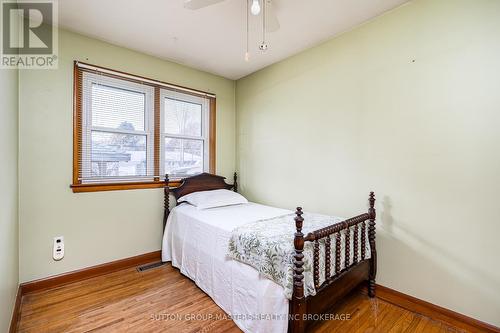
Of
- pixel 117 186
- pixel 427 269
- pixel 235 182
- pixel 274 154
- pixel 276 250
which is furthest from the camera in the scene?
pixel 235 182

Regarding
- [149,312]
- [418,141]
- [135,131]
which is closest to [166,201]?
[135,131]

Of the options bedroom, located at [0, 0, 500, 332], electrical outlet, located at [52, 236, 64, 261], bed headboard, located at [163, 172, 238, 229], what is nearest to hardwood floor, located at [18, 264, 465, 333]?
bedroom, located at [0, 0, 500, 332]

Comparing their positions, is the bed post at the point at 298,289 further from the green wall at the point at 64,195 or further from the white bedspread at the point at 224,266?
the green wall at the point at 64,195

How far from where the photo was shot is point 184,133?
3.23m

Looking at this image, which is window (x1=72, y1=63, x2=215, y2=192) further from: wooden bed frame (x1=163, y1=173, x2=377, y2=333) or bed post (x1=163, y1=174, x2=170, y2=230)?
wooden bed frame (x1=163, y1=173, x2=377, y2=333)

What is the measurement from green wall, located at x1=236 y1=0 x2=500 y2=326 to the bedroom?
1 cm

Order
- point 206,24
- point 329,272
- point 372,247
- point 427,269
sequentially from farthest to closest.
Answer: point 206,24
point 372,247
point 427,269
point 329,272

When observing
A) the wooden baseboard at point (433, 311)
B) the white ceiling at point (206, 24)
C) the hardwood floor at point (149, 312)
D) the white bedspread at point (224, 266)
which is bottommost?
the hardwood floor at point (149, 312)

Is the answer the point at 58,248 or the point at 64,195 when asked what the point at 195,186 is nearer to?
the point at 64,195

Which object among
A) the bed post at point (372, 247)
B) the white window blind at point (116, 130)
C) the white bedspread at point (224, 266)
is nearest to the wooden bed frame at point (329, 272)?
the bed post at point (372, 247)

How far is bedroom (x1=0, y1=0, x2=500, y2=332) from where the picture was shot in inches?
67.2

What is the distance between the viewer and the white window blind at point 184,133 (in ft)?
10.1

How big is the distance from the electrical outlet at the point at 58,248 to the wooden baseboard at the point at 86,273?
19 centimetres

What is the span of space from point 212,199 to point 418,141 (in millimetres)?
2155
